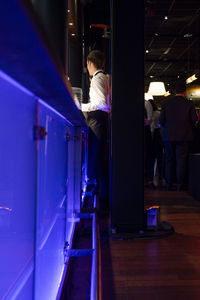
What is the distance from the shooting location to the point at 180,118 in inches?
225

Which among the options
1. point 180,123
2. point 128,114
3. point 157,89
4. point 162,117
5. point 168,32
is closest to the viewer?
point 128,114

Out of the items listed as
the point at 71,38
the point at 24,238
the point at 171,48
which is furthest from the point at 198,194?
the point at 171,48

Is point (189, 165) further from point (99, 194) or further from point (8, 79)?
point (8, 79)

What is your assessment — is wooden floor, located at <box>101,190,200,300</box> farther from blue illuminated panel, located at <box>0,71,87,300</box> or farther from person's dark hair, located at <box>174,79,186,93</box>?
person's dark hair, located at <box>174,79,186,93</box>

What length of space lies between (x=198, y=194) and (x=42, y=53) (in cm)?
468

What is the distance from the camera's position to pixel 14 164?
0.73 metres

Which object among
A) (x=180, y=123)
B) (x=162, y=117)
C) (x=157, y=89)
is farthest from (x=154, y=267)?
(x=157, y=89)

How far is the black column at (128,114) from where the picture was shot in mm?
2914

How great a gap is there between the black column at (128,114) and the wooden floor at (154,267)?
25cm

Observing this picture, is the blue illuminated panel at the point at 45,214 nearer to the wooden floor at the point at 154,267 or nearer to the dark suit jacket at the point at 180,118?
the wooden floor at the point at 154,267

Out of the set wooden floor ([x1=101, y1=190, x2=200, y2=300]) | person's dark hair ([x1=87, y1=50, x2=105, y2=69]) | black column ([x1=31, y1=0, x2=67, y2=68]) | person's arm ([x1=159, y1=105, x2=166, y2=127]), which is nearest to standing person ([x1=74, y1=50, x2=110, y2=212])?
person's dark hair ([x1=87, y1=50, x2=105, y2=69])

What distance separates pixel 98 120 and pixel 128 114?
1.55 feet

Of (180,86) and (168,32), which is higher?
(168,32)

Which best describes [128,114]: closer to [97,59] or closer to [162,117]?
[97,59]
